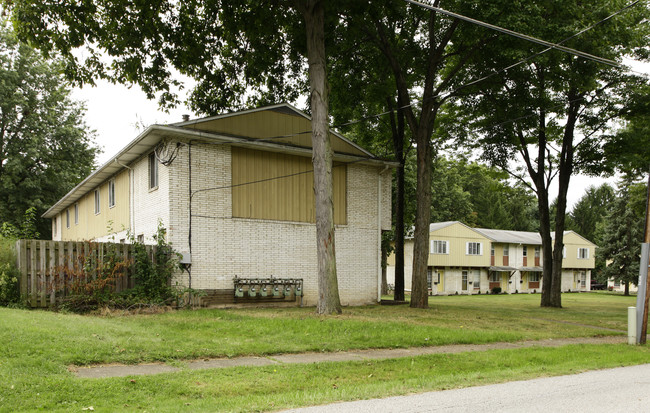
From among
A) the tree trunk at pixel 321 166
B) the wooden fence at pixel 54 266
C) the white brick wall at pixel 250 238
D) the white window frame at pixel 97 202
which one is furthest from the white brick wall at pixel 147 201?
the white window frame at pixel 97 202

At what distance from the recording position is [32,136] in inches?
→ 1379

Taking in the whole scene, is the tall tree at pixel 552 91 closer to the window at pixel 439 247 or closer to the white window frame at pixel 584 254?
the window at pixel 439 247

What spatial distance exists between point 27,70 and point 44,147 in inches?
204

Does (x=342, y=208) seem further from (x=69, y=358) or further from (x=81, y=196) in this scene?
(x=81, y=196)

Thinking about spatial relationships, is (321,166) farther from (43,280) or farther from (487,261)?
(487,261)

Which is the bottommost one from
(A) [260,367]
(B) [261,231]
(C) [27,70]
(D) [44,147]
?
(A) [260,367]

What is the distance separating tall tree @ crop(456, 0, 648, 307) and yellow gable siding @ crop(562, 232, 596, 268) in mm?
32611

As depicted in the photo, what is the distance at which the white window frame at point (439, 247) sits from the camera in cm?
4444

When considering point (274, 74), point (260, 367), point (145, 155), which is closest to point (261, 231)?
point (145, 155)

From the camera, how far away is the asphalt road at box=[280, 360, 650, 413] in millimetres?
5895

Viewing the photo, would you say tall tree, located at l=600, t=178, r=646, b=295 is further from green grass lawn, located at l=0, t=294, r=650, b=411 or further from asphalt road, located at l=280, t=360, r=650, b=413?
asphalt road, located at l=280, t=360, r=650, b=413

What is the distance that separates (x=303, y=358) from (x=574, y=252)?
55152 mm

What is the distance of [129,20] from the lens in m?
17.0

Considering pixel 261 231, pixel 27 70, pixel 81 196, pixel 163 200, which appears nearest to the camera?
pixel 163 200
